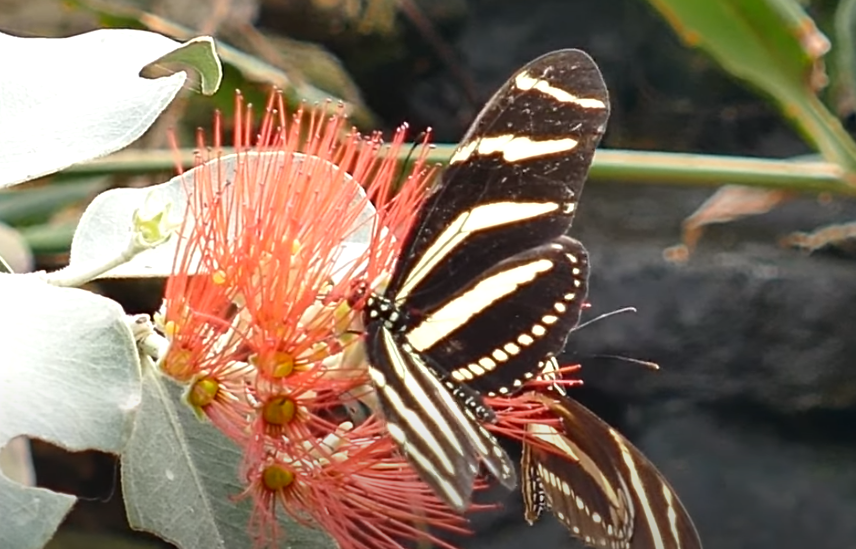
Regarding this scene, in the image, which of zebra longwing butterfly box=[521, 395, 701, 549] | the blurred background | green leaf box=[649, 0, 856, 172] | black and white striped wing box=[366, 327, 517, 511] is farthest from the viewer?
the blurred background

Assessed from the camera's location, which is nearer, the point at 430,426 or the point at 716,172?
the point at 430,426

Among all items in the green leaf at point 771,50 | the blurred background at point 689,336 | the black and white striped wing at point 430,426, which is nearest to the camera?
the black and white striped wing at point 430,426

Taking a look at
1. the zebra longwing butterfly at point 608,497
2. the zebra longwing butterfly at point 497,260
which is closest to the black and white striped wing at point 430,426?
the zebra longwing butterfly at point 497,260

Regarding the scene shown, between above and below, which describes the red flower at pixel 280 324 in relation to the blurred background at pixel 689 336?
above

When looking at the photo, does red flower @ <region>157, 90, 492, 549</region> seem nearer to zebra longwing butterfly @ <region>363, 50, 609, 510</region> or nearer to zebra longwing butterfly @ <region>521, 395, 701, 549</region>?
zebra longwing butterfly @ <region>363, 50, 609, 510</region>

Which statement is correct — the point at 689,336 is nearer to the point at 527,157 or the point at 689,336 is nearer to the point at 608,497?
the point at 608,497

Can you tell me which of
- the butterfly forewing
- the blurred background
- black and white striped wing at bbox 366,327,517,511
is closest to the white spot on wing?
the butterfly forewing

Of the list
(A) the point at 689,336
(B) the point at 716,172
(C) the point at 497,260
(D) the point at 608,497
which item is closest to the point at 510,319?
(C) the point at 497,260

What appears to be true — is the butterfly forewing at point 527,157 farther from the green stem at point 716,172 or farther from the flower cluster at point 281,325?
the green stem at point 716,172
